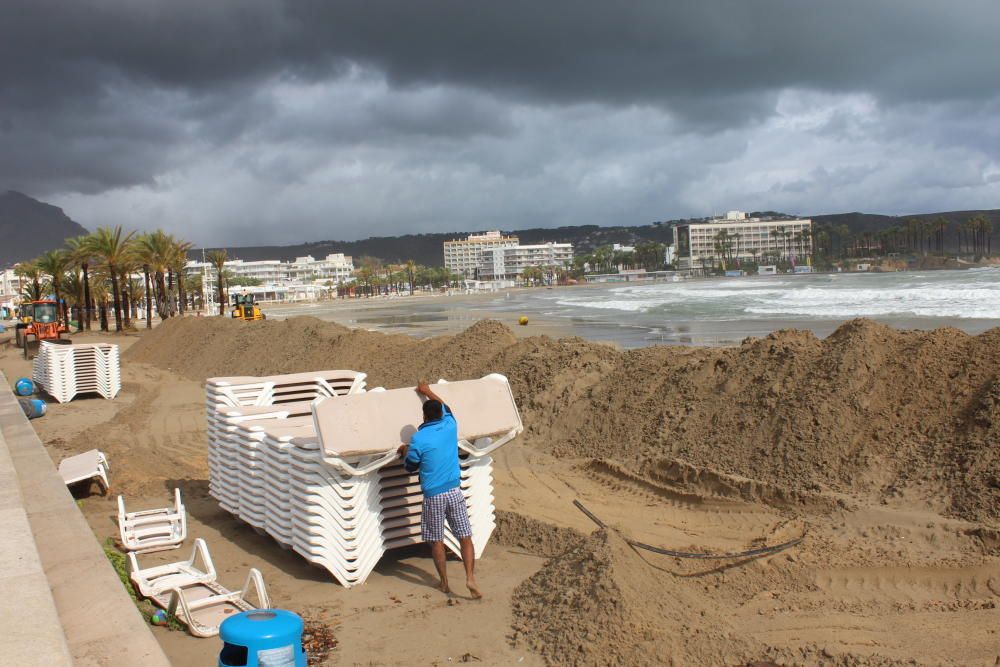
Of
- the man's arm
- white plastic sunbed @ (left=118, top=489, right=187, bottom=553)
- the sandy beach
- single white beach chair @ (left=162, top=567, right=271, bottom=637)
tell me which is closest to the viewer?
the sandy beach

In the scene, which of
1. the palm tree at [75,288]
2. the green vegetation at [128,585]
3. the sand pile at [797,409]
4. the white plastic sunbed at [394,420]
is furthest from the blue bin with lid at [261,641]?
the palm tree at [75,288]

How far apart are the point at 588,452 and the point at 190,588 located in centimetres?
582

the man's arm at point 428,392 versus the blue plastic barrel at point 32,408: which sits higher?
the man's arm at point 428,392

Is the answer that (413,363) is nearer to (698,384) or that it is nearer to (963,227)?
(698,384)

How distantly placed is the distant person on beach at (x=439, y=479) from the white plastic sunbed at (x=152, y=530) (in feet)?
9.18

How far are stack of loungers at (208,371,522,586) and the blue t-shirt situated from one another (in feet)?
0.76

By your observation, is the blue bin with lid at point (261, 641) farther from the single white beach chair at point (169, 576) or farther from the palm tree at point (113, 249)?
the palm tree at point (113, 249)

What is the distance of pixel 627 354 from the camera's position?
1288cm

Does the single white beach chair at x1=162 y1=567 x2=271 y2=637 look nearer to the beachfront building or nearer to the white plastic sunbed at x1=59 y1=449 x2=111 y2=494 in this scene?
the white plastic sunbed at x1=59 y1=449 x2=111 y2=494

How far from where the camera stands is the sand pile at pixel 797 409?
7.79 meters

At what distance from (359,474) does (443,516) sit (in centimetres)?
70

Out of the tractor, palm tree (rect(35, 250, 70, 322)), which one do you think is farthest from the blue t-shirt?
palm tree (rect(35, 250, 70, 322))

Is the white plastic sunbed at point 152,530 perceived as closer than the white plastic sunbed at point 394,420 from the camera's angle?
No

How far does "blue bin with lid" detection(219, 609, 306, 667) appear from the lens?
11.6 ft
